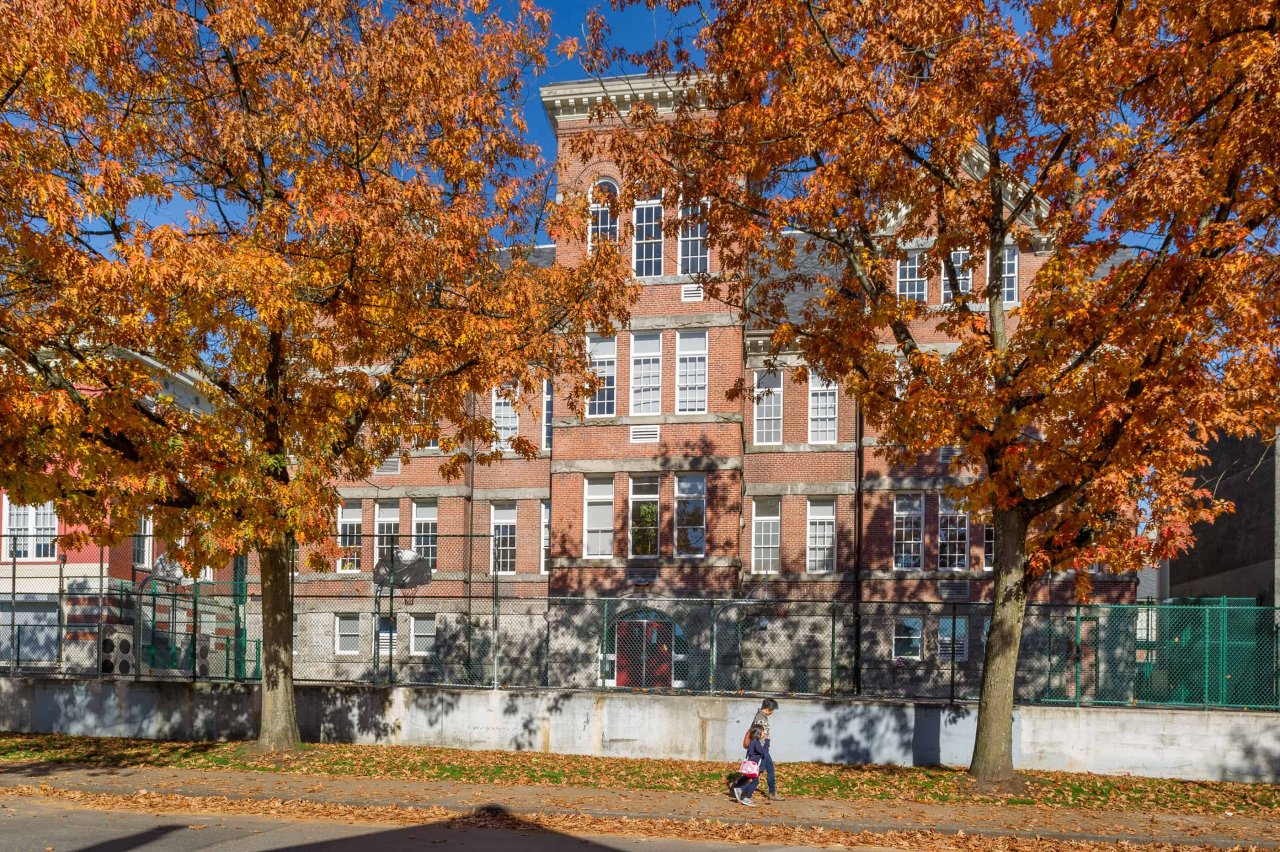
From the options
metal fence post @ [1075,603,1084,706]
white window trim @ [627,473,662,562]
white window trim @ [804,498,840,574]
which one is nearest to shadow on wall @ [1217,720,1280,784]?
metal fence post @ [1075,603,1084,706]

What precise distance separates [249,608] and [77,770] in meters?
11.4

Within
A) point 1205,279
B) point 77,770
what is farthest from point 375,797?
point 1205,279

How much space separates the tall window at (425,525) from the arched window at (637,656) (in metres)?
13.5

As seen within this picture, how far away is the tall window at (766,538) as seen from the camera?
3328 centimetres

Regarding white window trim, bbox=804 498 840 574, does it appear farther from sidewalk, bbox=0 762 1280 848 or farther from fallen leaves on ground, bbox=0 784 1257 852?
fallen leaves on ground, bbox=0 784 1257 852

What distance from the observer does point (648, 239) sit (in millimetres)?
29500

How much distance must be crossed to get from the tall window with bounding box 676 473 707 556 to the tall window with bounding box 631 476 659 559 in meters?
0.62

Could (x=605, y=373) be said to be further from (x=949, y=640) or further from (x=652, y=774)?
(x=652, y=774)

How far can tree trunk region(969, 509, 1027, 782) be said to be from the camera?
52.7ft

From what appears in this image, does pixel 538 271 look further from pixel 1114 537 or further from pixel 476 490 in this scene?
pixel 476 490

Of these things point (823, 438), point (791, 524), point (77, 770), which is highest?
point (823, 438)

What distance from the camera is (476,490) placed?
35.3 meters

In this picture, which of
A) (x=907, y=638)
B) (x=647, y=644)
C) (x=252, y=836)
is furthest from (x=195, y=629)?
(x=907, y=638)

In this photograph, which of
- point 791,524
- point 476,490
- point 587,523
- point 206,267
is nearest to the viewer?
point 206,267
